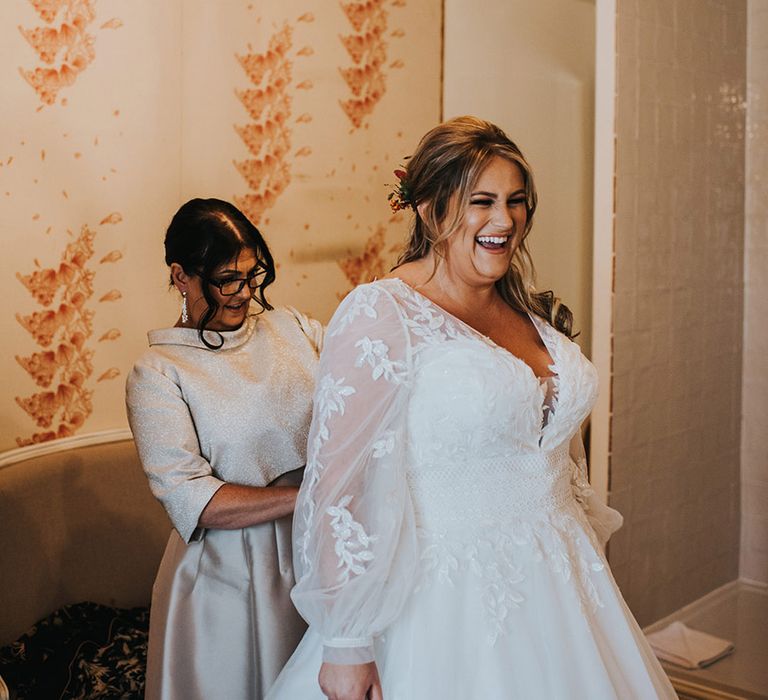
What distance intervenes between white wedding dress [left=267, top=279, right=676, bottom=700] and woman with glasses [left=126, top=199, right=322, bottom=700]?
194mm

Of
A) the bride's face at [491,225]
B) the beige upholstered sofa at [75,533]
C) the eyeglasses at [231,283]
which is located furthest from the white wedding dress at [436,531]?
the beige upholstered sofa at [75,533]

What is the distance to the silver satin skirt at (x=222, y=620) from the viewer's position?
6.41 feet

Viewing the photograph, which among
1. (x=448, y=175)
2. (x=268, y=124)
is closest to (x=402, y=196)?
(x=448, y=175)

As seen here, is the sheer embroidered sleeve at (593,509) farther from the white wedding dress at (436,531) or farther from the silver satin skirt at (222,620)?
the silver satin skirt at (222,620)

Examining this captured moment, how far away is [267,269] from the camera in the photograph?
79.4 inches

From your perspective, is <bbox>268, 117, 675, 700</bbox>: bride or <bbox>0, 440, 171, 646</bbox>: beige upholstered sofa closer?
<bbox>268, 117, 675, 700</bbox>: bride

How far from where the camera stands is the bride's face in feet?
5.87

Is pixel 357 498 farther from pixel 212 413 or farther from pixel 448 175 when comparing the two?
pixel 448 175

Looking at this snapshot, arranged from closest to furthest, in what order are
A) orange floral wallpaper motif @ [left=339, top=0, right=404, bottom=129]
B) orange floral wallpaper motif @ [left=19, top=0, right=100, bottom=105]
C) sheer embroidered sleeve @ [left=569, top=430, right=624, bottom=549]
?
sheer embroidered sleeve @ [left=569, top=430, right=624, bottom=549], orange floral wallpaper motif @ [left=19, top=0, right=100, bottom=105], orange floral wallpaper motif @ [left=339, top=0, right=404, bottom=129]

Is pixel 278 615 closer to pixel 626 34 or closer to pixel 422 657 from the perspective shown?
pixel 422 657

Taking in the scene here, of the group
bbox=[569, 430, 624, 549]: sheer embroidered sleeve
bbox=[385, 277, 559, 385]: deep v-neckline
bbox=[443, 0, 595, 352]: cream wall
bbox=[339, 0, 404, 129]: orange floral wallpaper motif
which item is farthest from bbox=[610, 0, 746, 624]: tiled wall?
bbox=[385, 277, 559, 385]: deep v-neckline

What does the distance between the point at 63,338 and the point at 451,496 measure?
1540 millimetres

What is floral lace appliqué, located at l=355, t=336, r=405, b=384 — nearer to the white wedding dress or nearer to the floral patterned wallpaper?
the white wedding dress

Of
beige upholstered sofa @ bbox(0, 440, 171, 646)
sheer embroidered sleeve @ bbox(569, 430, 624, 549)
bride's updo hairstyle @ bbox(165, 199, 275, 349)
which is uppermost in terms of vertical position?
bride's updo hairstyle @ bbox(165, 199, 275, 349)
